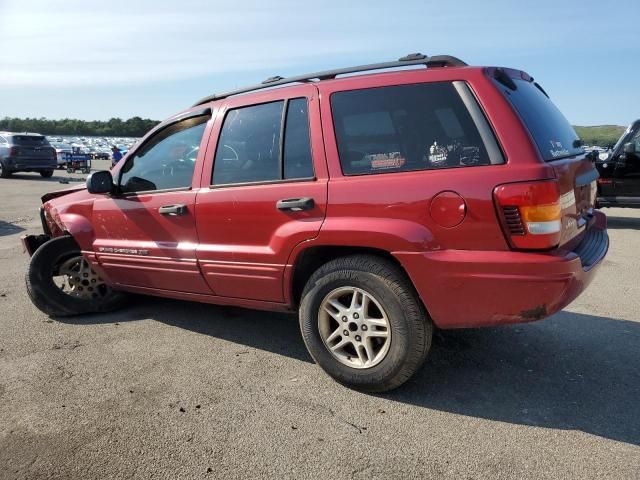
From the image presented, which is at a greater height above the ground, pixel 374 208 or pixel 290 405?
pixel 374 208

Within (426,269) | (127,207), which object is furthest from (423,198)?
(127,207)

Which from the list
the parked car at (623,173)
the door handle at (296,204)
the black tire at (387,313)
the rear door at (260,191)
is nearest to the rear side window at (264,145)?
the rear door at (260,191)

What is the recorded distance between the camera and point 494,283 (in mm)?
2682

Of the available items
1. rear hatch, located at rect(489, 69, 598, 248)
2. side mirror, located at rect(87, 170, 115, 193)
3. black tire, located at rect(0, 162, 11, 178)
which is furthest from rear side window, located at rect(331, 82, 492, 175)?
black tire, located at rect(0, 162, 11, 178)

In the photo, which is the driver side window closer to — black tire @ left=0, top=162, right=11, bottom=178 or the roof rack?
the roof rack

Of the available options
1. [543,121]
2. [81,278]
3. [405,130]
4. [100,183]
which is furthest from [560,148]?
[81,278]

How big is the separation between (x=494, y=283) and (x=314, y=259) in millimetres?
1181

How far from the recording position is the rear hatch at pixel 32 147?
1950 cm

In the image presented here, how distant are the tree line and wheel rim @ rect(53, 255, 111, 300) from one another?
81.8m

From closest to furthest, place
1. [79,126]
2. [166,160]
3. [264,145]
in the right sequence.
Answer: [264,145], [166,160], [79,126]

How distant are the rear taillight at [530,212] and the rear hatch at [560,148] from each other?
0.11 metres

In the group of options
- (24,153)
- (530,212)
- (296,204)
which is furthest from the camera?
(24,153)

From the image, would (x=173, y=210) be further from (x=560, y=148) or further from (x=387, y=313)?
(x=560, y=148)

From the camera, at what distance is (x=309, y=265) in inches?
134
